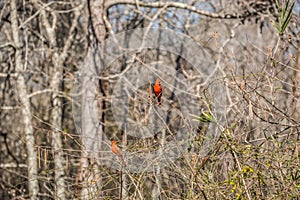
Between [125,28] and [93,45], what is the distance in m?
2.46

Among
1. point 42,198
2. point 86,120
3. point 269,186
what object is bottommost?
point 42,198

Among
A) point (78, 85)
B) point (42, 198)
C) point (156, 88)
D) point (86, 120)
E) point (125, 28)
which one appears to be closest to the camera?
point (156, 88)

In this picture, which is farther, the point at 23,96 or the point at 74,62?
the point at 74,62

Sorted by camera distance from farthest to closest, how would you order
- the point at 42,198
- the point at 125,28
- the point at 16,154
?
1. the point at 16,154
2. the point at 125,28
3. the point at 42,198

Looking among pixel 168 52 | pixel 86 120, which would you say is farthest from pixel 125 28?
pixel 86 120

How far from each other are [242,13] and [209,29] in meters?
3.19

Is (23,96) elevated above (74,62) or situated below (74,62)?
below

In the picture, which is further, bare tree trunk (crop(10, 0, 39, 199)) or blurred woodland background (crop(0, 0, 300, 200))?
Result: bare tree trunk (crop(10, 0, 39, 199))

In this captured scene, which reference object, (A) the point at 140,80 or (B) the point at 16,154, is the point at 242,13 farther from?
(B) the point at 16,154

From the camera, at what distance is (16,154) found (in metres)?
9.54

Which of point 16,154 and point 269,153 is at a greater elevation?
point 269,153

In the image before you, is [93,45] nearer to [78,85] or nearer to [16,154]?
[78,85]

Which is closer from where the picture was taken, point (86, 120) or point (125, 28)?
point (86, 120)

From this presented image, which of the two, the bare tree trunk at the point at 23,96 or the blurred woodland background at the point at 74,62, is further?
the bare tree trunk at the point at 23,96
